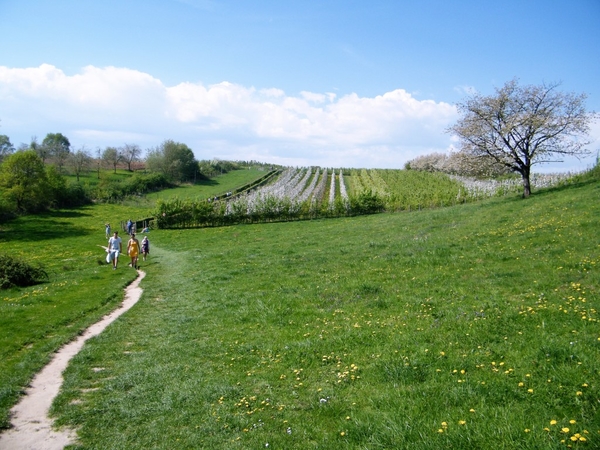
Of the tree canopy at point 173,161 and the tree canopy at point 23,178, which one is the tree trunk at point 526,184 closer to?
the tree canopy at point 23,178

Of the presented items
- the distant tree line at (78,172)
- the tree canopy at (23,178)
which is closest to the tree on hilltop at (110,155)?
the distant tree line at (78,172)

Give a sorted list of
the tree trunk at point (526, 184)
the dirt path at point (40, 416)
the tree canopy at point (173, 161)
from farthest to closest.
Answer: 1. the tree canopy at point (173, 161)
2. the tree trunk at point (526, 184)
3. the dirt path at point (40, 416)

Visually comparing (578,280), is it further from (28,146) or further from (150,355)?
(28,146)

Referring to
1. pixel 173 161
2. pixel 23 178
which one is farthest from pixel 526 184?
pixel 173 161

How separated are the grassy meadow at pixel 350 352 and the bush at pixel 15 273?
1.46 metres

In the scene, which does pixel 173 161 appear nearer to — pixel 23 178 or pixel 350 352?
pixel 23 178

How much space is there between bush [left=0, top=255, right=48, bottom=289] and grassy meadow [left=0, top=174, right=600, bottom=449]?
1.46m

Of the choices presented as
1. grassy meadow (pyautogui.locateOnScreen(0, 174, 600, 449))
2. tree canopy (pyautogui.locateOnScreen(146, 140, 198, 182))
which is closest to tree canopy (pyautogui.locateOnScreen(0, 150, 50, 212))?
grassy meadow (pyautogui.locateOnScreen(0, 174, 600, 449))

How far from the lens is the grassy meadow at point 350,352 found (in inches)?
253

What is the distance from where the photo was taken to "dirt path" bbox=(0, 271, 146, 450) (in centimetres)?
715

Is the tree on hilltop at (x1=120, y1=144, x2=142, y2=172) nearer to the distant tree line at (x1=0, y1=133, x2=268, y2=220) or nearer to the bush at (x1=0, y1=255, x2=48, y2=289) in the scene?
the distant tree line at (x1=0, y1=133, x2=268, y2=220)

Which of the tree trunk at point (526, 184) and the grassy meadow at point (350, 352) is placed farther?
the tree trunk at point (526, 184)

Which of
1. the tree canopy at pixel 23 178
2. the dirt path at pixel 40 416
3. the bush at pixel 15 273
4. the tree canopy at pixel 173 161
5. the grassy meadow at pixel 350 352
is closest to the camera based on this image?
the grassy meadow at pixel 350 352

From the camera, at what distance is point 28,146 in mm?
128250
